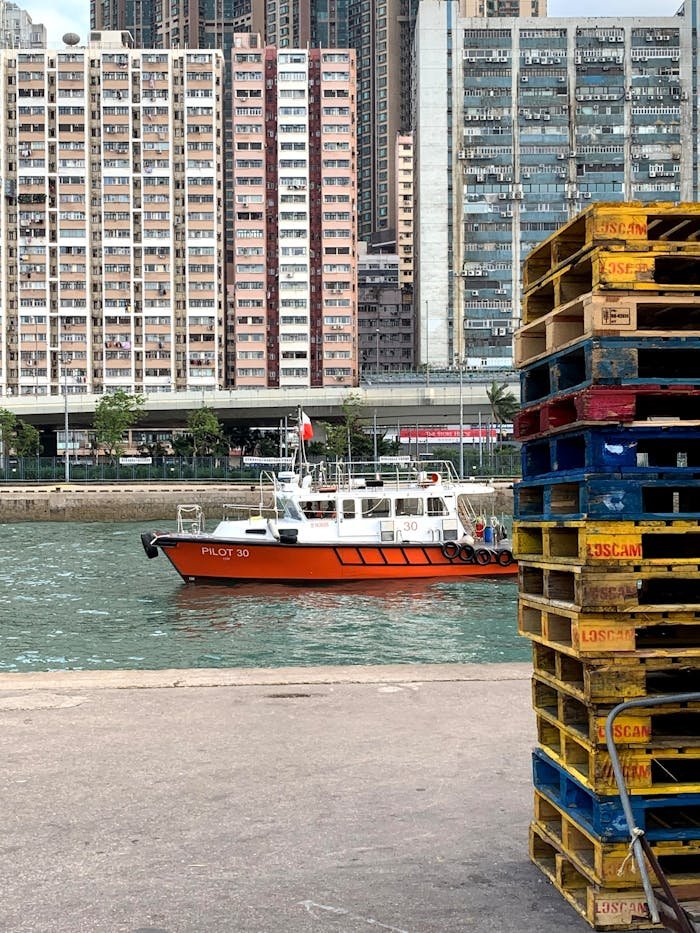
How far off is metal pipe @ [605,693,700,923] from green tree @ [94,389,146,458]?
86.4 m

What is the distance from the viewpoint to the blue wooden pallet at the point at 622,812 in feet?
14.0

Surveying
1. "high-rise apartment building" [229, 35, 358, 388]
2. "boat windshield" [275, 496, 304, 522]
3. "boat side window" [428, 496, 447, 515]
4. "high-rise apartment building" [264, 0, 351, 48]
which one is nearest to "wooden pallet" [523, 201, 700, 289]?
"boat windshield" [275, 496, 304, 522]

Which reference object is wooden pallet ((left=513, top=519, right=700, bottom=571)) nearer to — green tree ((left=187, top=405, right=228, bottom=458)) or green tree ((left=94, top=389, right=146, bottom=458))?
green tree ((left=187, top=405, right=228, bottom=458))

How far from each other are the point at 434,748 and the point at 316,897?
7.78 feet

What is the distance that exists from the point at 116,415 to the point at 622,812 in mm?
88651

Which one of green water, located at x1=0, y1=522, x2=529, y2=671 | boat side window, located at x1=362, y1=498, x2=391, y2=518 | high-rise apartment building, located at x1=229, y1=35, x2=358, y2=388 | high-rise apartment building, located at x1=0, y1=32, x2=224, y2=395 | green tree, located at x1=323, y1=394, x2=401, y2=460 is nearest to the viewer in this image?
green water, located at x1=0, y1=522, x2=529, y2=671

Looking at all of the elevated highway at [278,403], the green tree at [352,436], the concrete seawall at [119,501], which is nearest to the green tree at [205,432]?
the elevated highway at [278,403]

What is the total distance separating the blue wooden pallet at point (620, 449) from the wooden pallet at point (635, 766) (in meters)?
1.05

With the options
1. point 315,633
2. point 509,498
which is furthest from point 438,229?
point 315,633

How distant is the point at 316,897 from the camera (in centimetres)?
451

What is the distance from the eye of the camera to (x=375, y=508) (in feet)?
105

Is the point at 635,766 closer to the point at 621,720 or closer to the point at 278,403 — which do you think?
the point at 621,720

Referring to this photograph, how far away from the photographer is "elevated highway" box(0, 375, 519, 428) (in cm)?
9406

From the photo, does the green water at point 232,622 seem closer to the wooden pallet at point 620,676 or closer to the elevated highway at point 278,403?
the wooden pallet at point 620,676
